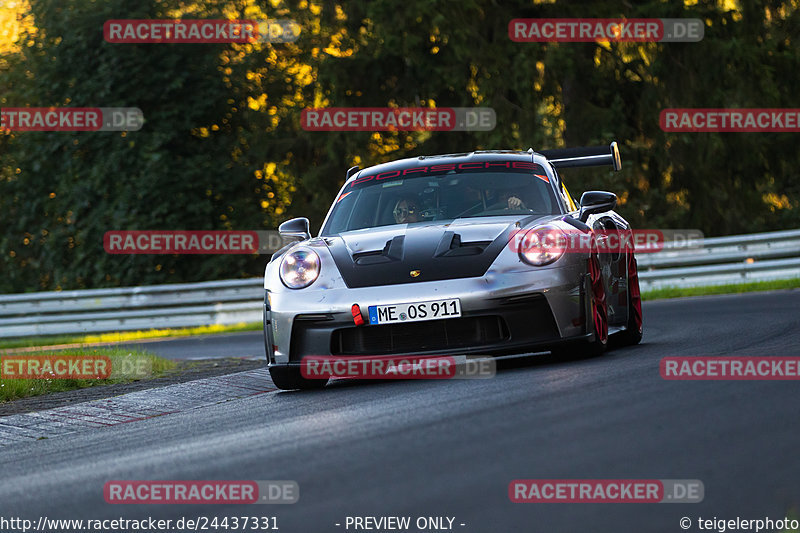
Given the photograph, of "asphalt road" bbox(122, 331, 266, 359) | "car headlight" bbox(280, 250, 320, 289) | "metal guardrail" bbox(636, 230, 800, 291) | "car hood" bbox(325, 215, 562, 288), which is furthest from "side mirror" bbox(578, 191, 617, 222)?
"metal guardrail" bbox(636, 230, 800, 291)

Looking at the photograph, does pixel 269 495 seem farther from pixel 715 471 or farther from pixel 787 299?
pixel 787 299

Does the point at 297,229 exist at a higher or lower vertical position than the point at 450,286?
higher

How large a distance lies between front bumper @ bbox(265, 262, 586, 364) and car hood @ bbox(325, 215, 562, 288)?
0.08m

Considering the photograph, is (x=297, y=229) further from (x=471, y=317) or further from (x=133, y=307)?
(x=133, y=307)

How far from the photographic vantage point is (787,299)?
13.0 meters

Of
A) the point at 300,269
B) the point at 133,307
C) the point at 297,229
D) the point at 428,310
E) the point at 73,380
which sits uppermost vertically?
the point at 297,229

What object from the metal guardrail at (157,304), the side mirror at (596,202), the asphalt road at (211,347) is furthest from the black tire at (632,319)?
the metal guardrail at (157,304)

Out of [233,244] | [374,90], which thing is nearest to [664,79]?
[374,90]

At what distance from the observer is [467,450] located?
14.6 ft

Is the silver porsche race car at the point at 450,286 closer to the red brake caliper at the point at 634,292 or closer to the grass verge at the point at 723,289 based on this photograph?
the red brake caliper at the point at 634,292

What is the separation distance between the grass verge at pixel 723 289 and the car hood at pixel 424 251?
33.9 ft

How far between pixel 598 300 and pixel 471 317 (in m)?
0.96

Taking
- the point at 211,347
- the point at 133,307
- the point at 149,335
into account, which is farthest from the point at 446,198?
the point at 133,307

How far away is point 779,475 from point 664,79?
811 inches
